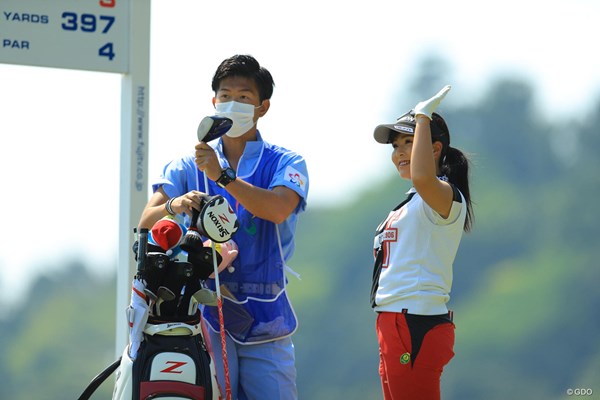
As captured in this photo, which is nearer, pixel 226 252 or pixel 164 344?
pixel 164 344

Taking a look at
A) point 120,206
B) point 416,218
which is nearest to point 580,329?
point 120,206

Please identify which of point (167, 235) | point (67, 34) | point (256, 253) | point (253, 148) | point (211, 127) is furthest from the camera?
point (67, 34)

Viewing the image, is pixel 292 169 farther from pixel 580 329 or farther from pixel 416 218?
pixel 580 329

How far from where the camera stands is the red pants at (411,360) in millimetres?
3129

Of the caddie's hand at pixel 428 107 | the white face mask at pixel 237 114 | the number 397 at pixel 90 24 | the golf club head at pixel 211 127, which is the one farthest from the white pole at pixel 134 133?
the caddie's hand at pixel 428 107

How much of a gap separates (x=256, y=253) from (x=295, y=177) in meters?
0.29

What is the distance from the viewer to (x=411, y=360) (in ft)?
10.3

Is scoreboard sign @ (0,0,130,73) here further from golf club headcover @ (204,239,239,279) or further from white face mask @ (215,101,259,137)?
golf club headcover @ (204,239,239,279)

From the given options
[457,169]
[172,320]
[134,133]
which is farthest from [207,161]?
[134,133]

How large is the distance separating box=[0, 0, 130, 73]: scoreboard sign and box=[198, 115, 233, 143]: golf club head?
2.10 metres

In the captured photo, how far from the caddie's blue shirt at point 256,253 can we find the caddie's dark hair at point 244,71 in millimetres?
211

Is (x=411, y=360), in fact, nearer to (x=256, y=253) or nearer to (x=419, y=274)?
(x=419, y=274)

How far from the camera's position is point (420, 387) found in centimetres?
313

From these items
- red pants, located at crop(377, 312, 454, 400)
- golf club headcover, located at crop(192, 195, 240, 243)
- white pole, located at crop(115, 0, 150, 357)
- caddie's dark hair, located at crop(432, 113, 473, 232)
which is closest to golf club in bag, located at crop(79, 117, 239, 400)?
golf club headcover, located at crop(192, 195, 240, 243)
